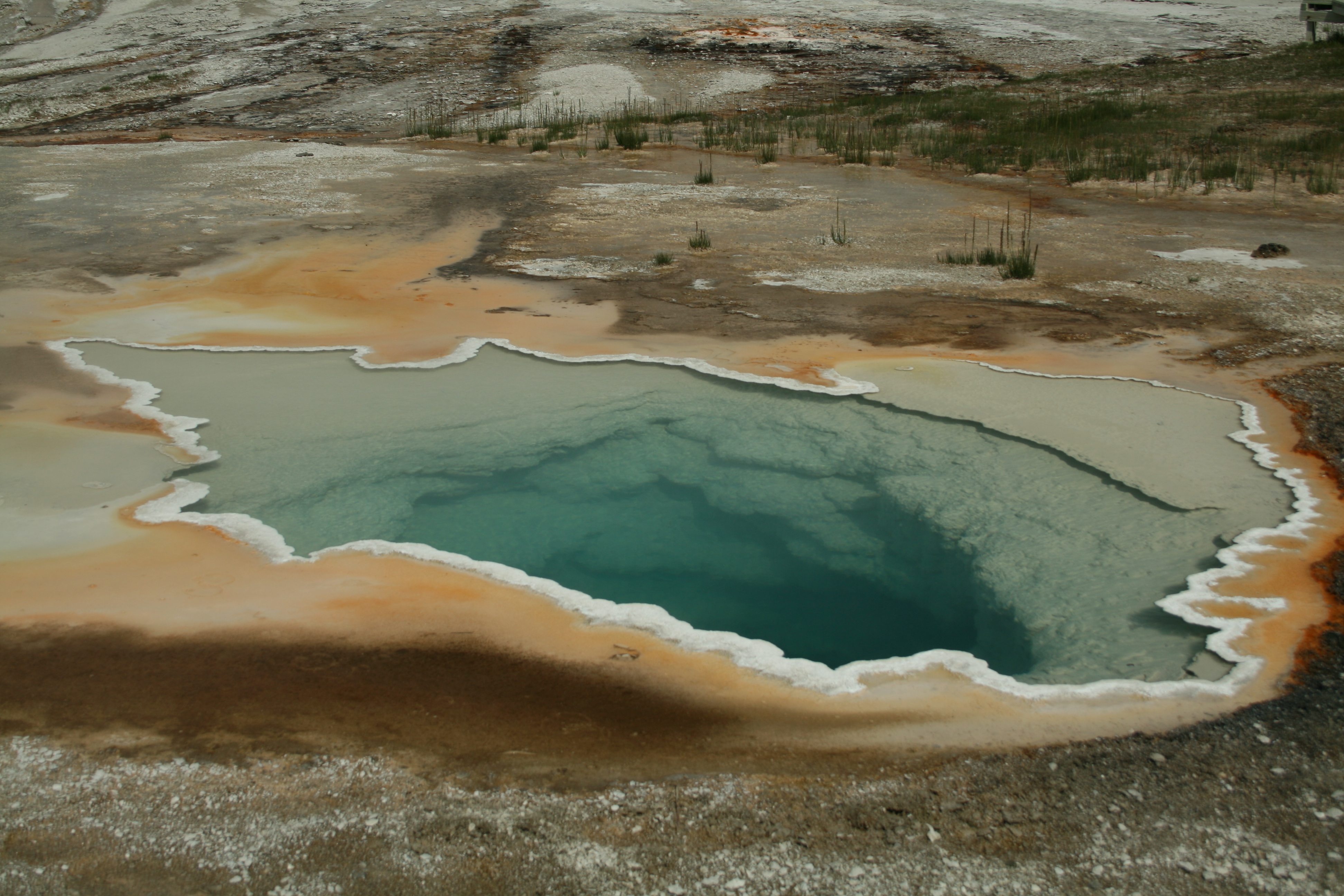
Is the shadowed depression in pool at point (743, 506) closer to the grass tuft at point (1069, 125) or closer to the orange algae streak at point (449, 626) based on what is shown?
the orange algae streak at point (449, 626)

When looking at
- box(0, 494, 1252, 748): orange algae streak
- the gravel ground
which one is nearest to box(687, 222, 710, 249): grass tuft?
box(0, 494, 1252, 748): orange algae streak

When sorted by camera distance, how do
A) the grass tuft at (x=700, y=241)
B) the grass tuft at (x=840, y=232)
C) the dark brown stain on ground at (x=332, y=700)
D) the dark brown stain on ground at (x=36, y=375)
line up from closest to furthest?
the dark brown stain on ground at (x=332, y=700)
the dark brown stain on ground at (x=36, y=375)
the grass tuft at (x=700, y=241)
the grass tuft at (x=840, y=232)

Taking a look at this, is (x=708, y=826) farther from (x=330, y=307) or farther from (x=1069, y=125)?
(x=1069, y=125)

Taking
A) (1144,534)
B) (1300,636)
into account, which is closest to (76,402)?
(1144,534)

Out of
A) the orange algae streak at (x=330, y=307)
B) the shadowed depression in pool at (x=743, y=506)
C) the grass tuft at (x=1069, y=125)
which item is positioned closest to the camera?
the shadowed depression in pool at (x=743, y=506)

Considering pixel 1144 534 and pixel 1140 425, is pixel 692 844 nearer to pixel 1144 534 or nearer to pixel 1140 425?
pixel 1144 534

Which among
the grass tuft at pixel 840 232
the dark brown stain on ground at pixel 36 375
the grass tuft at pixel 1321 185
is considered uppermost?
the grass tuft at pixel 1321 185

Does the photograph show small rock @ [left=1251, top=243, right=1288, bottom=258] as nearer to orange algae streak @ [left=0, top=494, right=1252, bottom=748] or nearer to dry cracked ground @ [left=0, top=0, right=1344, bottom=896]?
dry cracked ground @ [left=0, top=0, right=1344, bottom=896]

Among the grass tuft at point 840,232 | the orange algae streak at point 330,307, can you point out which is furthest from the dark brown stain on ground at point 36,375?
the grass tuft at point 840,232
